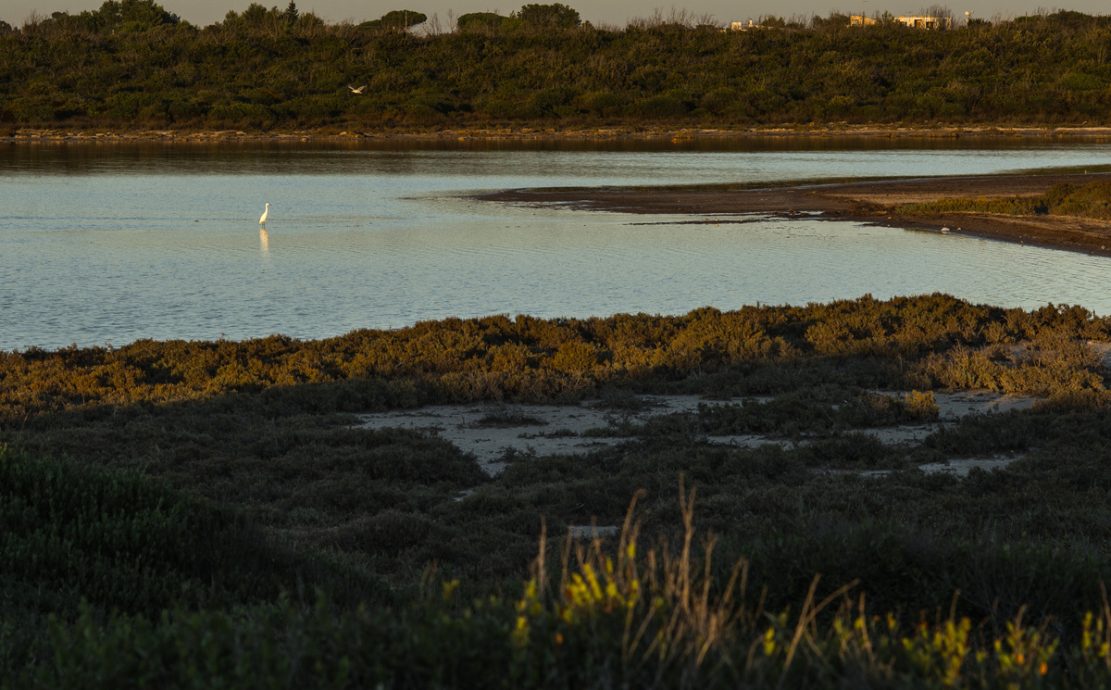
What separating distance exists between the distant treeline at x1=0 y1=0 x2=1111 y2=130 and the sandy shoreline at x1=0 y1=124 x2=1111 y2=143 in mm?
2193

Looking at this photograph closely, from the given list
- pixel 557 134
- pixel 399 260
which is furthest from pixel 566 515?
pixel 557 134

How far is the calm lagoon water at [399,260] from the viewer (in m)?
24.7

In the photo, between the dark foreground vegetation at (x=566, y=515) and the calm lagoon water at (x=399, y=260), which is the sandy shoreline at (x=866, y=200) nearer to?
the calm lagoon water at (x=399, y=260)

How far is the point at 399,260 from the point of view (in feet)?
107

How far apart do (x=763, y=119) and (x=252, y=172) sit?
4929 cm

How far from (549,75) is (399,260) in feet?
267

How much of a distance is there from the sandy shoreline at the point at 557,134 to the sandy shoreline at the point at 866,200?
1578 inches

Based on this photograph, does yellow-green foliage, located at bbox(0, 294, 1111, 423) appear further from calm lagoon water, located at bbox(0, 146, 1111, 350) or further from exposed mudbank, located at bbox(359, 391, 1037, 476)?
calm lagoon water, located at bbox(0, 146, 1111, 350)

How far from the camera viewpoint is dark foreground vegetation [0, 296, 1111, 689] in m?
4.28

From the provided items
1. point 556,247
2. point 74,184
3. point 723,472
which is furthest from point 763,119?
point 723,472

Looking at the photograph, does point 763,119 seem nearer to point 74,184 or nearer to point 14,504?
point 74,184

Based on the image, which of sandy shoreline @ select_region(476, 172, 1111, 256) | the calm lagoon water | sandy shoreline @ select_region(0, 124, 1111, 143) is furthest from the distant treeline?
sandy shoreline @ select_region(476, 172, 1111, 256)

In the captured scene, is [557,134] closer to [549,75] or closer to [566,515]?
[549,75]

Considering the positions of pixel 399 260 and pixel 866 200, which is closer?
pixel 399 260
